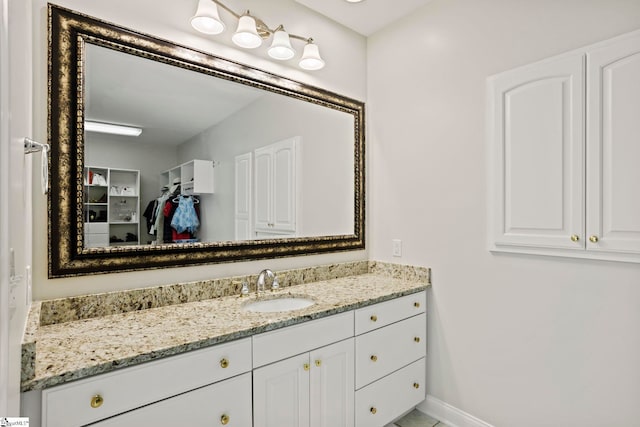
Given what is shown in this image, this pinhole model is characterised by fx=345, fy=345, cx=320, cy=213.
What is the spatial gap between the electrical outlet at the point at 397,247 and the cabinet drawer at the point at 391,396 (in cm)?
68

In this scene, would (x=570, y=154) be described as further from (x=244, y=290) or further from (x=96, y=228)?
(x=96, y=228)

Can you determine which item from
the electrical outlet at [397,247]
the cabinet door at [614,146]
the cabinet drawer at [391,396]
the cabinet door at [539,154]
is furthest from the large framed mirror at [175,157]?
the cabinet door at [614,146]

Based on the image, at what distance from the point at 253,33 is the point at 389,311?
5.44 ft

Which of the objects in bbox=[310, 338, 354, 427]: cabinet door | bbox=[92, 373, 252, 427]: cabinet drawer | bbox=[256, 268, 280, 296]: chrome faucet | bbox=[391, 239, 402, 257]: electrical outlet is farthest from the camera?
bbox=[391, 239, 402, 257]: electrical outlet

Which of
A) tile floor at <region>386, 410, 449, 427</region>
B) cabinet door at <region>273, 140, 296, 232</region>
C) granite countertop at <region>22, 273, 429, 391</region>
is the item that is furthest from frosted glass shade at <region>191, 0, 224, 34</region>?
tile floor at <region>386, 410, 449, 427</region>

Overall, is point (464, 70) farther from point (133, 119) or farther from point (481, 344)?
point (133, 119)

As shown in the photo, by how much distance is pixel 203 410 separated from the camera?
4.05 feet

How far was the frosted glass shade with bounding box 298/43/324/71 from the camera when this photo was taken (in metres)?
2.09

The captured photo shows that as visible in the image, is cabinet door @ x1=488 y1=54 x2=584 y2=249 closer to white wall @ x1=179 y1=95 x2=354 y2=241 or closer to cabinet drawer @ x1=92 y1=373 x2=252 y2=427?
white wall @ x1=179 y1=95 x2=354 y2=241

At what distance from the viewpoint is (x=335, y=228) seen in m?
2.39

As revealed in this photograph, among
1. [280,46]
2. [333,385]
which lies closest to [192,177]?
[280,46]

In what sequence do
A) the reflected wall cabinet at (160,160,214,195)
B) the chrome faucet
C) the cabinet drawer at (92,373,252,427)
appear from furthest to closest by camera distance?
the chrome faucet
the reflected wall cabinet at (160,160,214,195)
the cabinet drawer at (92,373,252,427)

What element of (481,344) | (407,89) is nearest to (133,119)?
(407,89)

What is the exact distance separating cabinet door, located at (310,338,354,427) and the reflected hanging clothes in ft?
2.81
